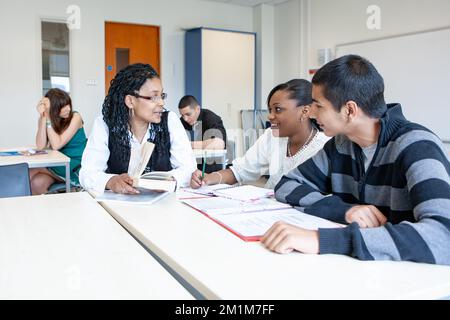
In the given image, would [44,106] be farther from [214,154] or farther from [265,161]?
[265,161]

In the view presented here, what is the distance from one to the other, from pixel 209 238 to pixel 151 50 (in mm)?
5679

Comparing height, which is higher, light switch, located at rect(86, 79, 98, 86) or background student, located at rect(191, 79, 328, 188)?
light switch, located at rect(86, 79, 98, 86)

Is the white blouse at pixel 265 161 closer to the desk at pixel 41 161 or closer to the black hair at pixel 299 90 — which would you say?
the black hair at pixel 299 90

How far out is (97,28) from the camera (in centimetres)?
600

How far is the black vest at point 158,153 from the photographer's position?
2.27 m

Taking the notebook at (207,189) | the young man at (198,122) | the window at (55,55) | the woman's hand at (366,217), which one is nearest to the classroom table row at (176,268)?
the woman's hand at (366,217)

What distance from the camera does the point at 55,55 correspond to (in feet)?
19.1

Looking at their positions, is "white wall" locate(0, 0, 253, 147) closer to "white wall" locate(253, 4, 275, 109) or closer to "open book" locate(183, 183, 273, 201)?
"white wall" locate(253, 4, 275, 109)

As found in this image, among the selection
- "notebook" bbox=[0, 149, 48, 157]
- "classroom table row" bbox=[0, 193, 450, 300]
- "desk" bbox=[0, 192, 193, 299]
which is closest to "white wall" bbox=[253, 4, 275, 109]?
"notebook" bbox=[0, 149, 48, 157]

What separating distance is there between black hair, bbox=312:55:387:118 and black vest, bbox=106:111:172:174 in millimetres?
1151

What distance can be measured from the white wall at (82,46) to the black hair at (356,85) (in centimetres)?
515

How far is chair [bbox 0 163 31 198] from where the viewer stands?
216 centimetres

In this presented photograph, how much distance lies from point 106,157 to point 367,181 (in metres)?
1.34
